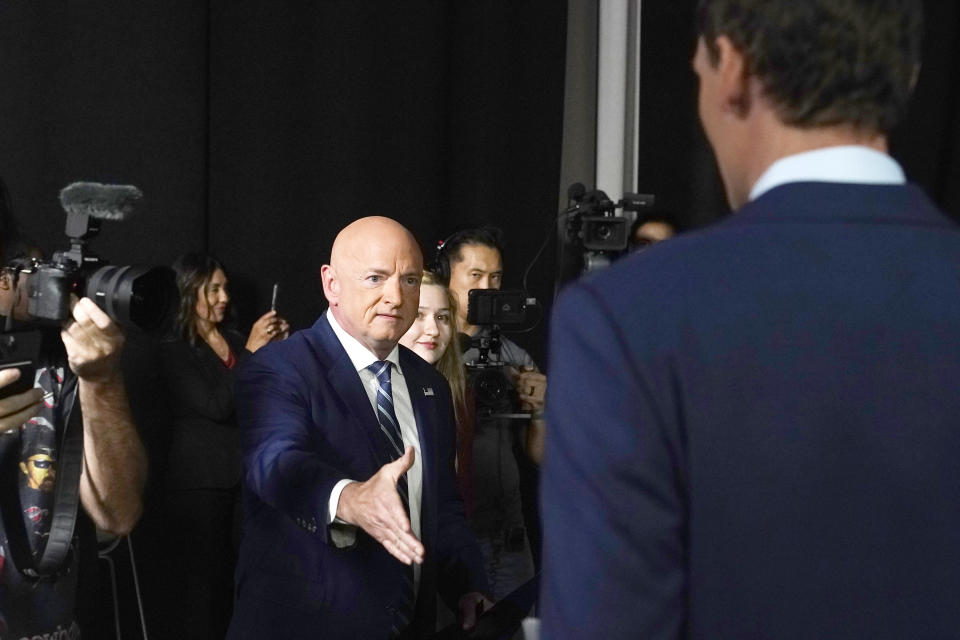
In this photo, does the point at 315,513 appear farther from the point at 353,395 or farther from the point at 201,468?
the point at 201,468

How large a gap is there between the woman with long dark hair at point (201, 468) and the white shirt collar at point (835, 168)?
7.66 feet

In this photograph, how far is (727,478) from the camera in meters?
0.63

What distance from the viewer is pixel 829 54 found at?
65cm

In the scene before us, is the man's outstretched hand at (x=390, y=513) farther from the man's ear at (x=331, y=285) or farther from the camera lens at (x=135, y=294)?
the man's ear at (x=331, y=285)

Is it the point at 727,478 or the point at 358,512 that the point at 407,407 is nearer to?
the point at 358,512

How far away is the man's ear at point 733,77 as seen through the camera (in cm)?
68

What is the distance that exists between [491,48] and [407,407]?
1956 mm

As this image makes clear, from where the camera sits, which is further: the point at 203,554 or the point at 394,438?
the point at 203,554

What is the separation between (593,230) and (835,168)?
1313 mm

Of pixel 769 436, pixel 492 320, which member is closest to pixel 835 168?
pixel 769 436

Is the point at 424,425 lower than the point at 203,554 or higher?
higher

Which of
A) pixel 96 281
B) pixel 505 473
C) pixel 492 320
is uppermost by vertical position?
pixel 96 281

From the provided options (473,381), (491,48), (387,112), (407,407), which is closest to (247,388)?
(407,407)

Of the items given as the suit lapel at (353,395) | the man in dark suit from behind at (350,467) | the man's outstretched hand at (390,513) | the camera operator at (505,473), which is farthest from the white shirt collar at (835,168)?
the camera operator at (505,473)
